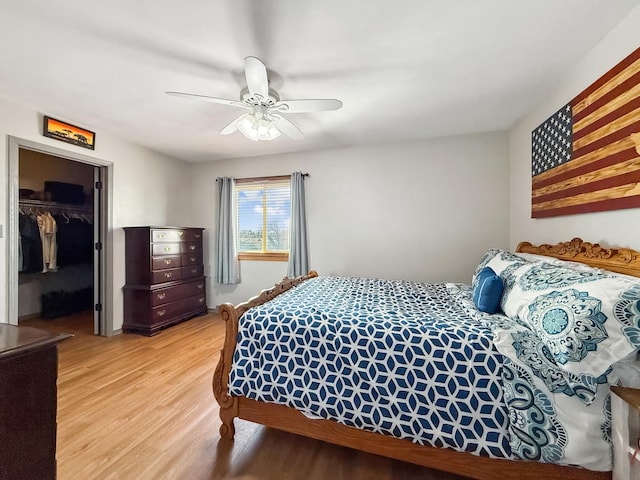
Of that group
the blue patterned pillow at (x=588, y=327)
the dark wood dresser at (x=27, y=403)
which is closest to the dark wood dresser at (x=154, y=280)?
the dark wood dresser at (x=27, y=403)

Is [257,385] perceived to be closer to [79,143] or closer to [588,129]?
[588,129]

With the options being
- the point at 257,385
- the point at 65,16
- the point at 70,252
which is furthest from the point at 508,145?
the point at 70,252

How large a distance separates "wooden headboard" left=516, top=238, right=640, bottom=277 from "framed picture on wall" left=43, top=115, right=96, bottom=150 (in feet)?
14.9

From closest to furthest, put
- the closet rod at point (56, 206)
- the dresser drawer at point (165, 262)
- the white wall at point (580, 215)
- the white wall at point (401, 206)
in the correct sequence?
the white wall at point (580, 215) → the white wall at point (401, 206) → the dresser drawer at point (165, 262) → the closet rod at point (56, 206)

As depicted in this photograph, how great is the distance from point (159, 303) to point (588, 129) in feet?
14.4

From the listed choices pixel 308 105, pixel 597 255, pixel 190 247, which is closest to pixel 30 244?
pixel 190 247

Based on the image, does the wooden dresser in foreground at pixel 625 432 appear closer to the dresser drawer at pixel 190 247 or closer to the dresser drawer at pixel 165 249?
the dresser drawer at pixel 165 249

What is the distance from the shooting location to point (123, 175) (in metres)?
3.43

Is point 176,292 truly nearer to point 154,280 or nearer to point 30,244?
point 154,280

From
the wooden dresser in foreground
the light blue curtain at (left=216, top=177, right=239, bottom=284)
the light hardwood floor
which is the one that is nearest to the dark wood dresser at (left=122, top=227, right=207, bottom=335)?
the light blue curtain at (left=216, top=177, right=239, bottom=284)

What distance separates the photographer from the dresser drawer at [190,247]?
3.86m

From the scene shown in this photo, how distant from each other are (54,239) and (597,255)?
574 cm

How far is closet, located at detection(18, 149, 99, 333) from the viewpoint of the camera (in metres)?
3.59

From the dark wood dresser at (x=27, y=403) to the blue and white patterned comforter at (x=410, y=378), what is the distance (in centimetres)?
96
